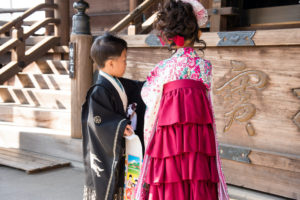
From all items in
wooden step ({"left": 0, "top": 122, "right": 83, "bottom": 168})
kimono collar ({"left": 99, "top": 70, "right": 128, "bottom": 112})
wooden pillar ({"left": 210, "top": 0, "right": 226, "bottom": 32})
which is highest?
wooden pillar ({"left": 210, "top": 0, "right": 226, "bottom": 32})

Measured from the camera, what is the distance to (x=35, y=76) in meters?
5.98

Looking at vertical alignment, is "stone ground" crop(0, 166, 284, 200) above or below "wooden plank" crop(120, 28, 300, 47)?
below

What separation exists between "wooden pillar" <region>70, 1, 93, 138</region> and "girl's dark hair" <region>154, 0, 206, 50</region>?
95.8 inches

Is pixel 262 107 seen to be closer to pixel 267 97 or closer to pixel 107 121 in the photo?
pixel 267 97

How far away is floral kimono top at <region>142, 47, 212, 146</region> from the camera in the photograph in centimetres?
199

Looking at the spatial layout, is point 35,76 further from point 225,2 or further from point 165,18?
point 165,18

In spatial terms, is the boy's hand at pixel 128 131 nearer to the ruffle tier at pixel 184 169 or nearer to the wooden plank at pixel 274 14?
the ruffle tier at pixel 184 169

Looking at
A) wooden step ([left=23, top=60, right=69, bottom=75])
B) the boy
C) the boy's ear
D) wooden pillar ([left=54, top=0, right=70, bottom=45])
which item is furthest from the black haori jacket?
wooden pillar ([left=54, top=0, right=70, bottom=45])

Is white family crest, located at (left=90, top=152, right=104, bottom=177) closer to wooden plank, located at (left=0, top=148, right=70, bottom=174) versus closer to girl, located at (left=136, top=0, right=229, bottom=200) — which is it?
girl, located at (left=136, top=0, right=229, bottom=200)

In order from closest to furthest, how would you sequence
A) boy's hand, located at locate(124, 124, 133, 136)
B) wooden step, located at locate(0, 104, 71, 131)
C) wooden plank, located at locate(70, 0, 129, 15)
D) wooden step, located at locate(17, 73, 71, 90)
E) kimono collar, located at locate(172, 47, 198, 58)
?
kimono collar, located at locate(172, 47, 198, 58) < boy's hand, located at locate(124, 124, 133, 136) < wooden step, located at locate(0, 104, 71, 131) < wooden step, located at locate(17, 73, 71, 90) < wooden plank, located at locate(70, 0, 129, 15)

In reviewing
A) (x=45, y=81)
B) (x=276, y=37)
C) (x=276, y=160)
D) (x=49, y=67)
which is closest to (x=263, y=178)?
(x=276, y=160)

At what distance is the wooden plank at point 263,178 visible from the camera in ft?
9.98

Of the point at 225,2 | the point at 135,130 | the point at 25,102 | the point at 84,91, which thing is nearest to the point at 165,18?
the point at 135,130

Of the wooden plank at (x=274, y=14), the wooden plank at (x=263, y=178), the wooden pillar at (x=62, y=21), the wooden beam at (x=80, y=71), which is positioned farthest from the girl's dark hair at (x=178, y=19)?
the wooden pillar at (x=62, y=21)
